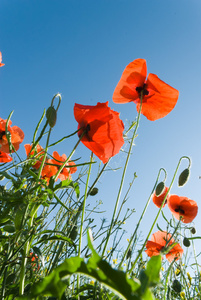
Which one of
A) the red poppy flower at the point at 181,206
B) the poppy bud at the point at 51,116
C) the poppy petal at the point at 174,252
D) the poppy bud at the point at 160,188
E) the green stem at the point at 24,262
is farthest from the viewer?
the red poppy flower at the point at 181,206

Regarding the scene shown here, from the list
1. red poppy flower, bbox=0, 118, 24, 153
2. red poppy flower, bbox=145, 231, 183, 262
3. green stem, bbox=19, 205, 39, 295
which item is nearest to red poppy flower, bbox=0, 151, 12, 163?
red poppy flower, bbox=0, 118, 24, 153

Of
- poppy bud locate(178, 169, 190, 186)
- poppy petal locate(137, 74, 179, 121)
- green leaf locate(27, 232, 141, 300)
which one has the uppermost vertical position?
poppy petal locate(137, 74, 179, 121)

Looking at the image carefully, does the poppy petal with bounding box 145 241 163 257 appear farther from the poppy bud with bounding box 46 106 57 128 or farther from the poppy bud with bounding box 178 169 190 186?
the poppy bud with bounding box 46 106 57 128

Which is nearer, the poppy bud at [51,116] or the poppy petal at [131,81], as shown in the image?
the poppy bud at [51,116]

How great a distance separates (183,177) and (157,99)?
487 millimetres

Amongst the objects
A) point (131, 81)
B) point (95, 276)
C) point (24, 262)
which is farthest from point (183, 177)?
point (95, 276)

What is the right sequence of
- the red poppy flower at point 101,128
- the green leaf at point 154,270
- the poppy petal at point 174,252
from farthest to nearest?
the poppy petal at point 174,252, the red poppy flower at point 101,128, the green leaf at point 154,270

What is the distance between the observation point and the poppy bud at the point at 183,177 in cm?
163

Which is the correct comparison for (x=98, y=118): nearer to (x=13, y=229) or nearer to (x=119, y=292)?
(x=13, y=229)

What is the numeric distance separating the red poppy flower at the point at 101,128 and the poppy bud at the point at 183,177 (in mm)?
601

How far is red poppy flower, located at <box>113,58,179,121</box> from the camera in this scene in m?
1.44

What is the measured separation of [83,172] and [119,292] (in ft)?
4.70

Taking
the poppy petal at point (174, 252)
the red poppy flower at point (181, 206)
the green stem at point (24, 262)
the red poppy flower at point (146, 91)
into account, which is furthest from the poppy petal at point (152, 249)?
the green stem at point (24, 262)

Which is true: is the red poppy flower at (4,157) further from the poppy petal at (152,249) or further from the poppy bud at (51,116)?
the poppy petal at (152,249)
